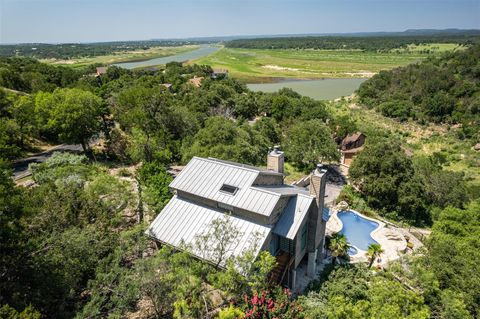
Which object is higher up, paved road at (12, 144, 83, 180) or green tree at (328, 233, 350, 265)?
paved road at (12, 144, 83, 180)

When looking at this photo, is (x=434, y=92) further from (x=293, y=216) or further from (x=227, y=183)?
(x=227, y=183)

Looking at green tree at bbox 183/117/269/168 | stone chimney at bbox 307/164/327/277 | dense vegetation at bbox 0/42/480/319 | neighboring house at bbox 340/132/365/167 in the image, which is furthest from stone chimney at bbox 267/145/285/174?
neighboring house at bbox 340/132/365/167

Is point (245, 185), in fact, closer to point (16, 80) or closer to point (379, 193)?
point (379, 193)

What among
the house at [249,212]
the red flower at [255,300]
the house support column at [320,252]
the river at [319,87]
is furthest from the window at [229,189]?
the river at [319,87]

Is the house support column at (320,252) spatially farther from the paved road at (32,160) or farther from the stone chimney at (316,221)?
the paved road at (32,160)

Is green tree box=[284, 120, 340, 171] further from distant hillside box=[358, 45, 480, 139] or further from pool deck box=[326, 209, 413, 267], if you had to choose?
distant hillside box=[358, 45, 480, 139]

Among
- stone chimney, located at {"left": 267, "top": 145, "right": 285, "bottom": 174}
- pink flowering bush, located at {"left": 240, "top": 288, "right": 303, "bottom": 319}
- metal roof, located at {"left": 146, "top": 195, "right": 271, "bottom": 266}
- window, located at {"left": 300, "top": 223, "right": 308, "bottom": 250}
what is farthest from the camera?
stone chimney, located at {"left": 267, "top": 145, "right": 285, "bottom": 174}
